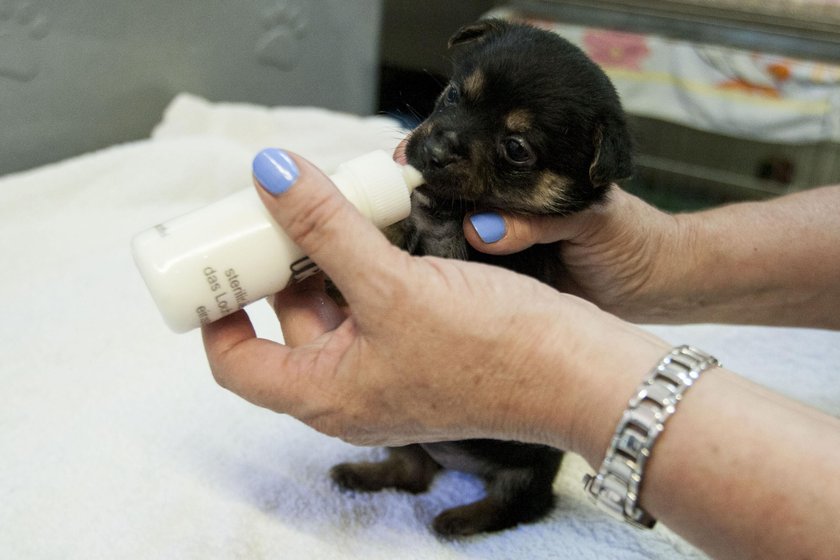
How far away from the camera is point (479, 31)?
155cm

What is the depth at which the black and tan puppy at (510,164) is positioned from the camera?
51.1 inches

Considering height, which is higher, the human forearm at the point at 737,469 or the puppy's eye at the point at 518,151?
the puppy's eye at the point at 518,151

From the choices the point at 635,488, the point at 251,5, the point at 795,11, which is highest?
the point at 795,11

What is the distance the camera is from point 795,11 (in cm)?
305

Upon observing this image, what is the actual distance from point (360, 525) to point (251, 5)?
2.17 m

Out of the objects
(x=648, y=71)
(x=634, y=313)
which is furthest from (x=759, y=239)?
(x=648, y=71)

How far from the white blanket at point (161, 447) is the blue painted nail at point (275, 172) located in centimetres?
67

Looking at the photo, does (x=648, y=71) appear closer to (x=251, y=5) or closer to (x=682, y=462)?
(x=251, y=5)

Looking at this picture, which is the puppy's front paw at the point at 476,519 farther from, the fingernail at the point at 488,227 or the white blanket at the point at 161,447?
the fingernail at the point at 488,227

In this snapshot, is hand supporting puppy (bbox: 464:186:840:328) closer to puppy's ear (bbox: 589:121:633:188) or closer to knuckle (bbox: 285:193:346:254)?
puppy's ear (bbox: 589:121:633:188)

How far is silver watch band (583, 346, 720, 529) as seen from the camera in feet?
2.98

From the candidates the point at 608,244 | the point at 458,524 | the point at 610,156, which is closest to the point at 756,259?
the point at 608,244

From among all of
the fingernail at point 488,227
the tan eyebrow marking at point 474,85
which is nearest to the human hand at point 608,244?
the fingernail at point 488,227

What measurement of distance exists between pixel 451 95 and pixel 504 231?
33cm
